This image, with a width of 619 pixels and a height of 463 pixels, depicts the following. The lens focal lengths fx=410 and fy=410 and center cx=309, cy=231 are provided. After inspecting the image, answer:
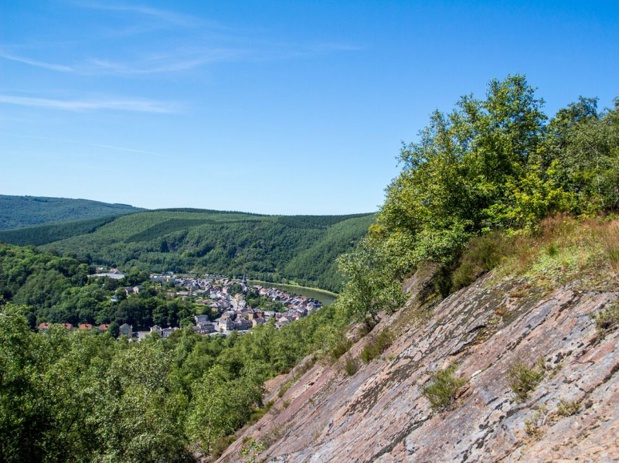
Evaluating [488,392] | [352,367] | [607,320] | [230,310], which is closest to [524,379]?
[488,392]

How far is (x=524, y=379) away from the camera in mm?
5746

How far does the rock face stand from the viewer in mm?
4719

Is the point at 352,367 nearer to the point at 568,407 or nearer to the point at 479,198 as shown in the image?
the point at 479,198

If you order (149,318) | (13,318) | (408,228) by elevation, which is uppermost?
(408,228)

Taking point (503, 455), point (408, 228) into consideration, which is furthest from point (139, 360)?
point (503, 455)

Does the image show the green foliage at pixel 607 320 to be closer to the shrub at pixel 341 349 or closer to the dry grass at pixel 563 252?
the dry grass at pixel 563 252

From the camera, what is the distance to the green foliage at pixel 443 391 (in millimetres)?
6828

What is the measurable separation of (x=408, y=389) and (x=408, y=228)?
9.01 meters

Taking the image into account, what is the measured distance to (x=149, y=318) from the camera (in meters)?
139

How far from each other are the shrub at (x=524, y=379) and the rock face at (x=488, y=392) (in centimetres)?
7

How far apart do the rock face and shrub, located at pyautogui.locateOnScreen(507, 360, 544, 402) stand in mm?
66

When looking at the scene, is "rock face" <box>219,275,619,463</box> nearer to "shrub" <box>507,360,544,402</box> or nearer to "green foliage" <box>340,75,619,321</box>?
"shrub" <box>507,360,544,402</box>

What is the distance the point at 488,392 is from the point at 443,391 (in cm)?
84

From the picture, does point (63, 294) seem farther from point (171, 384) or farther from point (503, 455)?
point (503, 455)
